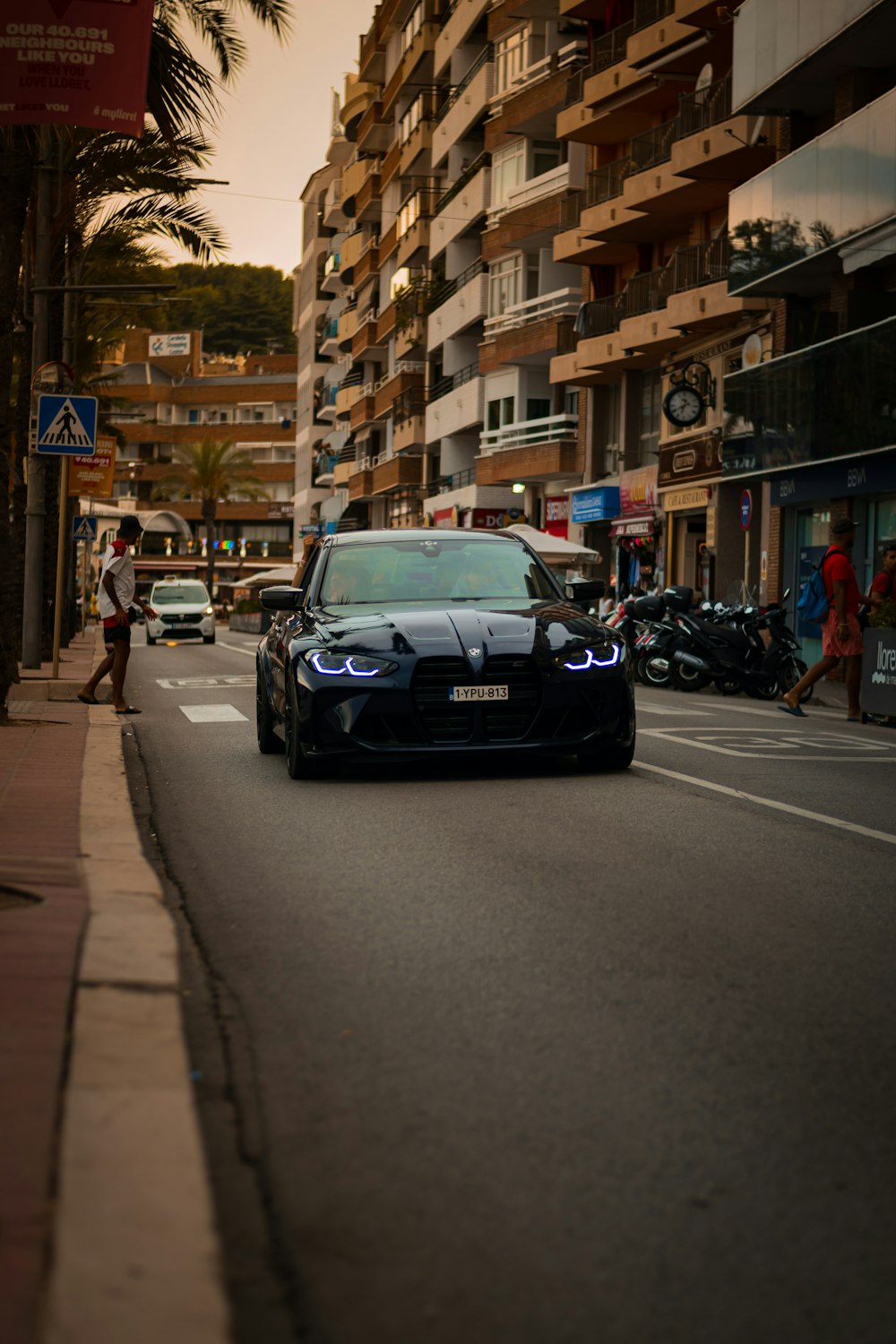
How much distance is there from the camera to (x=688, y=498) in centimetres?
4178

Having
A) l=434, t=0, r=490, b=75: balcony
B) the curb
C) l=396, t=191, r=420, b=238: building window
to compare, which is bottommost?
the curb

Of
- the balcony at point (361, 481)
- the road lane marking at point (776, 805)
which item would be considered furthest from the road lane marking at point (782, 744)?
the balcony at point (361, 481)

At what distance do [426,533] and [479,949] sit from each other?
23.8ft

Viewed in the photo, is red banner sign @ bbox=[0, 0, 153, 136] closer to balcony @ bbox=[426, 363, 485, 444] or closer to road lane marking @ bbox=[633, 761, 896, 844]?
road lane marking @ bbox=[633, 761, 896, 844]

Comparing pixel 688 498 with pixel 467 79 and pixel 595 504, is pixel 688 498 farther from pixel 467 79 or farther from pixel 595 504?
pixel 467 79

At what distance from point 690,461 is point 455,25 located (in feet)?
92.4

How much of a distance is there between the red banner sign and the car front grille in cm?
357

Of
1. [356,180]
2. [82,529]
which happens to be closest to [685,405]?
[82,529]

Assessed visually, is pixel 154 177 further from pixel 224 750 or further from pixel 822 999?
pixel 822 999

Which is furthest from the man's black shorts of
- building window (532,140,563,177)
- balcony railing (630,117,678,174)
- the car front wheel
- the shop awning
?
building window (532,140,563,177)

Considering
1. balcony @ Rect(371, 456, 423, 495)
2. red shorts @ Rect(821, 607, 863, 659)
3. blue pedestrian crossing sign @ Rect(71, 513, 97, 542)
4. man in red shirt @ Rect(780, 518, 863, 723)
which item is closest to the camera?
man in red shirt @ Rect(780, 518, 863, 723)

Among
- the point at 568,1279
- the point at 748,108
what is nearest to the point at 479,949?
the point at 568,1279

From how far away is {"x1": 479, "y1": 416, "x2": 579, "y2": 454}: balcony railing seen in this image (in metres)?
51.8

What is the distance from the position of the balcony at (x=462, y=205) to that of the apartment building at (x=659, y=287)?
803 cm
